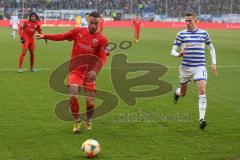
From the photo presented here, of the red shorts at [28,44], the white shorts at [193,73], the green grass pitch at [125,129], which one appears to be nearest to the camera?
the green grass pitch at [125,129]

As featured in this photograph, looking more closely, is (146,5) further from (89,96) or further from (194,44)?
(89,96)

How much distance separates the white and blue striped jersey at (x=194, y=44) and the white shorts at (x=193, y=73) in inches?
4.1

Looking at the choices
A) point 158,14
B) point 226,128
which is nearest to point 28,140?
point 226,128

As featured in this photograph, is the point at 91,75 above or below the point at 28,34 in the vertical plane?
below

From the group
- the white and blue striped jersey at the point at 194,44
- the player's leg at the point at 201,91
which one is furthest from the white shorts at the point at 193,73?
the white and blue striped jersey at the point at 194,44

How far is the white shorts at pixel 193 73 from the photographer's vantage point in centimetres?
1130

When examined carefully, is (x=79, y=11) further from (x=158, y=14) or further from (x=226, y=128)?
(x=226, y=128)

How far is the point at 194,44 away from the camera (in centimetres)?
1141

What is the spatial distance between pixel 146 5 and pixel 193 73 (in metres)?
64.4

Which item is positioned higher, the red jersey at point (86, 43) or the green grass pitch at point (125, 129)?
the red jersey at point (86, 43)

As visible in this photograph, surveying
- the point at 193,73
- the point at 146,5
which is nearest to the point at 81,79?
the point at 193,73

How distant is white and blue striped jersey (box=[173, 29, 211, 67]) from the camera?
37.4 feet

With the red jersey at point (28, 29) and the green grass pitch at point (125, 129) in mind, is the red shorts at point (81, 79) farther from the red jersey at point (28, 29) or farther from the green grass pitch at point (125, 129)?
the red jersey at point (28, 29)

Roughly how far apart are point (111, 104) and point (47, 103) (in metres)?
1.65
